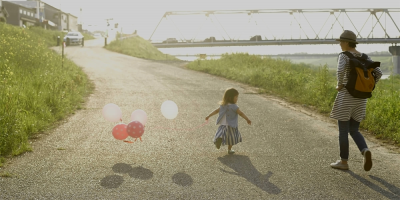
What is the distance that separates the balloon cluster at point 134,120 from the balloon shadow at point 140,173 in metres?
0.97

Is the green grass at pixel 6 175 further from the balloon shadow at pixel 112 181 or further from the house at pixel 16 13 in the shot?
the house at pixel 16 13

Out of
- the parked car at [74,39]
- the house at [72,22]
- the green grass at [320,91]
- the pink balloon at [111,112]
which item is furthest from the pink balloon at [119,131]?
the house at [72,22]

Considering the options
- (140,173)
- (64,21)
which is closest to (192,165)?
(140,173)

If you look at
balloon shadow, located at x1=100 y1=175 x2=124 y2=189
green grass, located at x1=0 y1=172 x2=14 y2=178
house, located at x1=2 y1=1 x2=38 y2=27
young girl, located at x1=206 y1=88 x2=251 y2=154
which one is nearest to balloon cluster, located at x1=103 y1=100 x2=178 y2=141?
young girl, located at x1=206 y1=88 x2=251 y2=154

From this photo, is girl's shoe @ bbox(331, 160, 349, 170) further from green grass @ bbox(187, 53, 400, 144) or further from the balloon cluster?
the balloon cluster

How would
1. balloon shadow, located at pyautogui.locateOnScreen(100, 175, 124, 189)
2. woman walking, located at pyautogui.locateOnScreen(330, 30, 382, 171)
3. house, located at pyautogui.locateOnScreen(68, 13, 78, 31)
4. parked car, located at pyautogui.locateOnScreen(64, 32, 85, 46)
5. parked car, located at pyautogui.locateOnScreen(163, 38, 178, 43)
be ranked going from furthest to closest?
house, located at pyautogui.locateOnScreen(68, 13, 78, 31) < parked car, located at pyautogui.locateOnScreen(163, 38, 178, 43) < parked car, located at pyautogui.locateOnScreen(64, 32, 85, 46) < woman walking, located at pyautogui.locateOnScreen(330, 30, 382, 171) < balloon shadow, located at pyautogui.locateOnScreen(100, 175, 124, 189)

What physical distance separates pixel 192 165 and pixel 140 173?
798 millimetres

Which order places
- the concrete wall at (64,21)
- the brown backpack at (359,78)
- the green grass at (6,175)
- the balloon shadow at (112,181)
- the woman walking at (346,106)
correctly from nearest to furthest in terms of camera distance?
1. the balloon shadow at (112,181)
2. the green grass at (6,175)
3. the brown backpack at (359,78)
4. the woman walking at (346,106)
5. the concrete wall at (64,21)

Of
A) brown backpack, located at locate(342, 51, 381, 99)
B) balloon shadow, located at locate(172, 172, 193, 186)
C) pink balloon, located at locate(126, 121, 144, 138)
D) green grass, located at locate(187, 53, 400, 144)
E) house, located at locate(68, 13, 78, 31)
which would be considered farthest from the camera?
house, located at locate(68, 13, 78, 31)

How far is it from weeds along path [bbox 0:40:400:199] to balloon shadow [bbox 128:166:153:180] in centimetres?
1

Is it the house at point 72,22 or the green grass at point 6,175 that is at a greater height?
the house at point 72,22

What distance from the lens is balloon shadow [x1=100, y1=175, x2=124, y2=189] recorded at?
4996 mm

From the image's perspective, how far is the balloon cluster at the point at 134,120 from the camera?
6.62 meters

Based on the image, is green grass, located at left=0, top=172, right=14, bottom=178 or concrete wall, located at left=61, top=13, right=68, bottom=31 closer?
green grass, located at left=0, top=172, right=14, bottom=178
